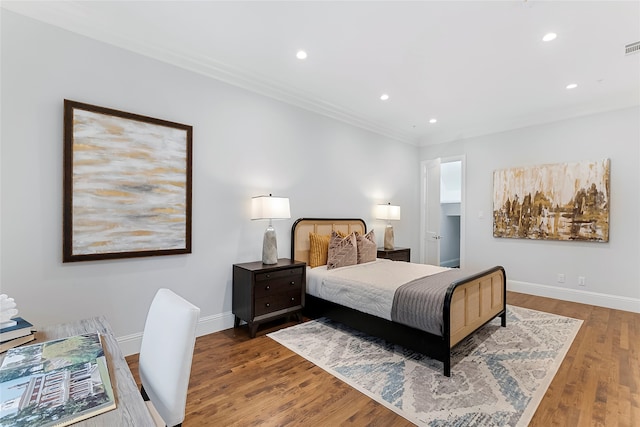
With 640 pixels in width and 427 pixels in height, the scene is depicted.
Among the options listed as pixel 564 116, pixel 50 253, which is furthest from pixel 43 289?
pixel 564 116

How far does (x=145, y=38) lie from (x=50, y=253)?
1.97m

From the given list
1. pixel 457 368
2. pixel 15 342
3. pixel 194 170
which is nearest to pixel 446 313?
pixel 457 368

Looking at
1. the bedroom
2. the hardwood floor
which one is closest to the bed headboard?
the bedroom

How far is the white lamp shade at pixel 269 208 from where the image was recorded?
10.7 ft

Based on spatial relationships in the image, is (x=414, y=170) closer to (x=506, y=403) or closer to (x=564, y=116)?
(x=564, y=116)

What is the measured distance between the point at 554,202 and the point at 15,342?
5.75 meters

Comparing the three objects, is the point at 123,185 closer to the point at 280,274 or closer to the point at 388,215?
the point at 280,274

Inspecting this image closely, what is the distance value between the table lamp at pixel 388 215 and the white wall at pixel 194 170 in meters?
0.76

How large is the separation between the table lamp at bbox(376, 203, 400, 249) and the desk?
416 cm

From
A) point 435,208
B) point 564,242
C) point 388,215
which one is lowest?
point 564,242

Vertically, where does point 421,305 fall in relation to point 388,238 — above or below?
below

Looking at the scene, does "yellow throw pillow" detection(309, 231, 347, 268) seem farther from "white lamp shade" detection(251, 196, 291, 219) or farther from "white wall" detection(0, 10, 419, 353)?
"white lamp shade" detection(251, 196, 291, 219)

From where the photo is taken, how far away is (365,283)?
3012 mm

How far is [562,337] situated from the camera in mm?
3080
